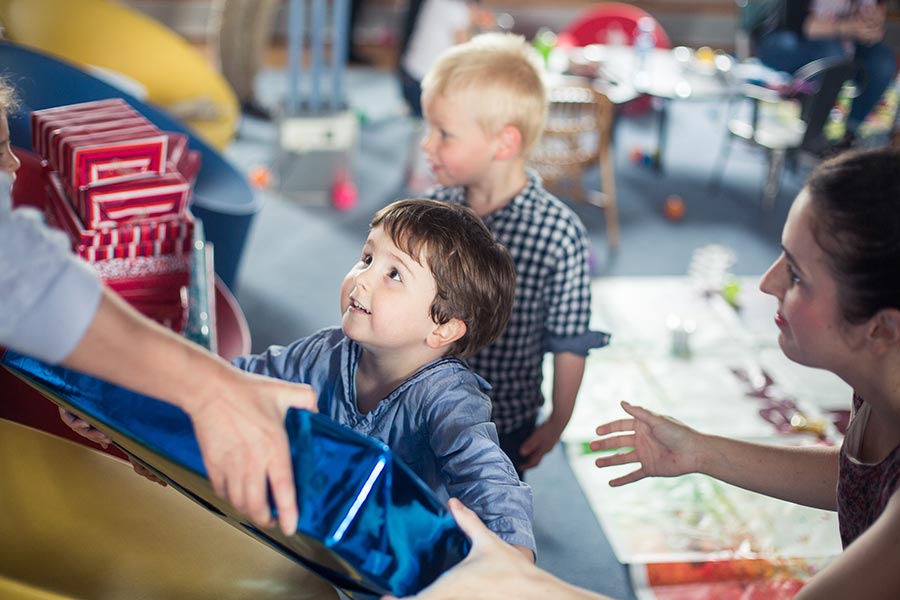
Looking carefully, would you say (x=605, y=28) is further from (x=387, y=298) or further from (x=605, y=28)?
(x=387, y=298)

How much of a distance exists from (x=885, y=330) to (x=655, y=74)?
3.86 meters

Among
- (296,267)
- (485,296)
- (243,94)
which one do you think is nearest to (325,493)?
(485,296)

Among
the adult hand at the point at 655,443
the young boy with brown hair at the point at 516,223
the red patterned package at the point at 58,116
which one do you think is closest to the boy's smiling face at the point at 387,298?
the adult hand at the point at 655,443

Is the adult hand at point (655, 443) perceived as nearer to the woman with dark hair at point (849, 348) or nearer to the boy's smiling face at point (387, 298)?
the woman with dark hair at point (849, 348)

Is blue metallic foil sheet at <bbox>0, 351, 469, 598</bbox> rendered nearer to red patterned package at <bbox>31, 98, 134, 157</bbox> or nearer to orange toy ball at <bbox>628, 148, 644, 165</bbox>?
red patterned package at <bbox>31, 98, 134, 157</bbox>

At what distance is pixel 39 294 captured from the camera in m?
0.79

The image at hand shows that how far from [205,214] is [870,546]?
2288 millimetres

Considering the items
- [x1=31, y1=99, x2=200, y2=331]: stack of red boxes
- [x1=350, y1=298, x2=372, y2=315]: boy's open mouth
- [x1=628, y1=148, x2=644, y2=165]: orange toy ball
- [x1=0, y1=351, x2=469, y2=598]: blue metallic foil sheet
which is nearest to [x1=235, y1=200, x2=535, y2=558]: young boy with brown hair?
[x1=350, y1=298, x2=372, y2=315]: boy's open mouth

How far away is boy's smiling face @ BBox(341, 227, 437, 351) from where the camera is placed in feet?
4.04

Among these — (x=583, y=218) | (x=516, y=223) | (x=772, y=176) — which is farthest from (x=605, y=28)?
(x=516, y=223)

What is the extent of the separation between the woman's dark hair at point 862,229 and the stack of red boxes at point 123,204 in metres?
1.15

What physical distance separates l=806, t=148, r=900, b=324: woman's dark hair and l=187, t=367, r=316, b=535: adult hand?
63 centimetres

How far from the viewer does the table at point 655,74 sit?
4.46 meters

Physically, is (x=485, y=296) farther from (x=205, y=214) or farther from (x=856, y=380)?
(x=205, y=214)
